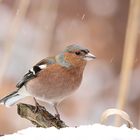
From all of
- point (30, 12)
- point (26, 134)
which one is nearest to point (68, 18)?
point (30, 12)

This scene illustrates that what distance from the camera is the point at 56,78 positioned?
2.01 metres

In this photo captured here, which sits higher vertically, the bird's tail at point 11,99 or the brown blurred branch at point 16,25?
the brown blurred branch at point 16,25

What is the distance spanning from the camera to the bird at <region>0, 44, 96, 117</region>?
1.99 metres

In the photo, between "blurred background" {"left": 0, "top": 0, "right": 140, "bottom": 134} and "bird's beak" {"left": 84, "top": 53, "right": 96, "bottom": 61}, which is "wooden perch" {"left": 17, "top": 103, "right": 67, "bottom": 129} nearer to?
"bird's beak" {"left": 84, "top": 53, "right": 96, "bottom": 61}

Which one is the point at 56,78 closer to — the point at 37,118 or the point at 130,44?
the point at 130,44

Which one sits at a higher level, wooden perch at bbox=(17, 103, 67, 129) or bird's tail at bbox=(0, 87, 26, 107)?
wooden perch at bbox=(17, 103, 67, 129)

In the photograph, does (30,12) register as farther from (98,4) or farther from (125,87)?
(125,87)

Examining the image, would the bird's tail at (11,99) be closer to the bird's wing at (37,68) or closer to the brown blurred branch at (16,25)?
the bird's wing at (37,68)

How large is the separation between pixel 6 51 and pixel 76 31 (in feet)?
5.45

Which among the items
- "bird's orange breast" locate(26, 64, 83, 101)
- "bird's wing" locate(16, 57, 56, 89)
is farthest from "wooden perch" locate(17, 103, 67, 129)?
"bird's wing" locate(16, 57, 56, 89)

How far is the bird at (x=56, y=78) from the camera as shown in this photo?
199 centimetres

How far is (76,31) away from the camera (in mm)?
3311

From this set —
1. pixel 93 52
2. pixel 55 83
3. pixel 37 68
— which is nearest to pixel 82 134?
pixel 55 83

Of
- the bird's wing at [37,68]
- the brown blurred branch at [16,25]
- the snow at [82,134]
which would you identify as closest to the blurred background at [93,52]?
the bird's wing at [37,68]
